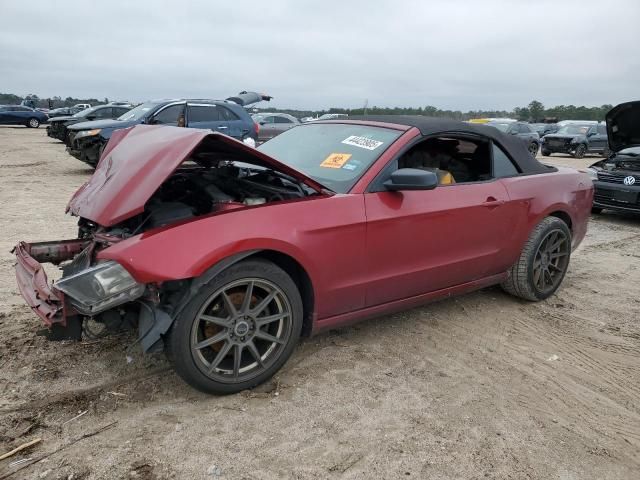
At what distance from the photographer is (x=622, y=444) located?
2.55 metres

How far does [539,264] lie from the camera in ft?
14.1

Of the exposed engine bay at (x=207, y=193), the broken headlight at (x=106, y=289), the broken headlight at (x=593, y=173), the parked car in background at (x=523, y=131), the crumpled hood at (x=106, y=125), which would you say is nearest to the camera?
the broken headlight at (x=106, y=289)

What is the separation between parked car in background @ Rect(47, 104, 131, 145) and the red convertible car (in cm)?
1257

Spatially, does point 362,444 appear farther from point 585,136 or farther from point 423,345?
point 585,136

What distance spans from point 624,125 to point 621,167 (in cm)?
85

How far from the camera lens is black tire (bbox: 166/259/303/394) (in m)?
2.54

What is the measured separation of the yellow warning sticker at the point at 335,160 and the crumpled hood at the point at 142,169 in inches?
17.6

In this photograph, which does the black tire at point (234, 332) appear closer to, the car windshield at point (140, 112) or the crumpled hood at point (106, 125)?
the crumpled hood at point (106, 125)

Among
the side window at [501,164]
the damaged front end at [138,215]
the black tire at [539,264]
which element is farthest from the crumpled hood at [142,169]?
the black tire at [539,264]

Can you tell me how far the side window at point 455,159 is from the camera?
12.7ft

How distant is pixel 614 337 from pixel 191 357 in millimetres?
3128

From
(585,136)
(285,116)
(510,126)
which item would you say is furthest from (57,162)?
(585,136)

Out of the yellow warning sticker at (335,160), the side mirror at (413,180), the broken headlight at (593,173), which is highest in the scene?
the yellow warning sticker at (335,160)

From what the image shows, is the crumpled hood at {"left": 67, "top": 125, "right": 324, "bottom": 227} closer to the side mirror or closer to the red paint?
the red paint
